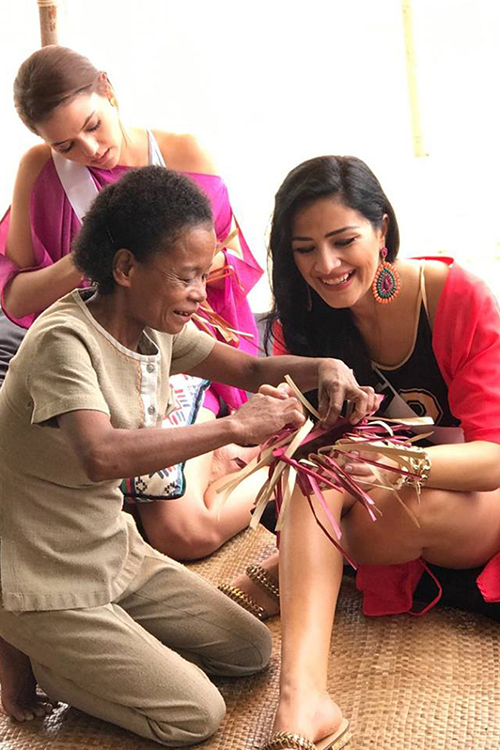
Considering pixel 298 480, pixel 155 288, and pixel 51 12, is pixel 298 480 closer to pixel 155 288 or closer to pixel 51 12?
pixel 155 288

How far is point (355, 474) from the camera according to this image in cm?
186

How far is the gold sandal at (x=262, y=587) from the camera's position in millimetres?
2182

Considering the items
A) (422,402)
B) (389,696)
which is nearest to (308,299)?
(422,402)

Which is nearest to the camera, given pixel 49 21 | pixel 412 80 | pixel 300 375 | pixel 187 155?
pixel 300 375

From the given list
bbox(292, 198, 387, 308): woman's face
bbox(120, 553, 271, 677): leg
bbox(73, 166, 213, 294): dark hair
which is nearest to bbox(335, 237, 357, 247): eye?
bbox(292, 198, 387, 308): woman's face

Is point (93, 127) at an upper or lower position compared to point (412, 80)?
upper

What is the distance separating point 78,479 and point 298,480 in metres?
0.37

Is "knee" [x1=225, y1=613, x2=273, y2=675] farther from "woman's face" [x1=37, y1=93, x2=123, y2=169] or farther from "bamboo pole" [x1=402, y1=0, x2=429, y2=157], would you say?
"bamboo pole" [x1=402, y1=0, x2=429, y2=157]

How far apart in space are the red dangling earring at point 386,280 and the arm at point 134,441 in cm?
60

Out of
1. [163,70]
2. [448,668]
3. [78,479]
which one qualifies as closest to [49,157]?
[78,479]

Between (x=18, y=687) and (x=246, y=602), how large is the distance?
1.60 feet

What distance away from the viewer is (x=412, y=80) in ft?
15.2

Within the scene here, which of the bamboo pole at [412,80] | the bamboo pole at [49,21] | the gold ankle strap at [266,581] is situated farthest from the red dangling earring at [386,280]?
the bamboo pole at [412,80]

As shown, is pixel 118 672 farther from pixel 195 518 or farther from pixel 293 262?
pixel 293 262
